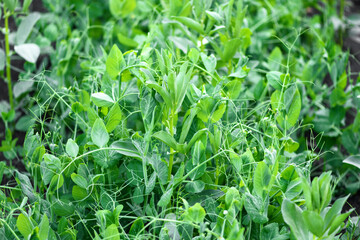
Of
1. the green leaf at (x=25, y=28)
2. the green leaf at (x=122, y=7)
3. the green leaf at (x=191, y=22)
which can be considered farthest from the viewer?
the green leaf at (x=122, y=7)

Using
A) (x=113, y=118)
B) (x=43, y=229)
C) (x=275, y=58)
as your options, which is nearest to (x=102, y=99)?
(x=113, y=118)

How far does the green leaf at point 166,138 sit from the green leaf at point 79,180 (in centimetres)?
17

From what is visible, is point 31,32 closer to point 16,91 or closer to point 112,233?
point 16,91

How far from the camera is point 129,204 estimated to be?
1.01 metres

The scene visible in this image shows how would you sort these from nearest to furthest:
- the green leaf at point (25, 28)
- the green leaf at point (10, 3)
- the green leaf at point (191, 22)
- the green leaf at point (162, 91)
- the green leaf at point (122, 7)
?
the green leaf at point (162, 91) < the green leaf at point (191, 22) < the green leaf at point (10, 3) < the green leaf at point (25, 28) < the green leaf at point (122, 7)

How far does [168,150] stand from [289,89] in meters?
0.30

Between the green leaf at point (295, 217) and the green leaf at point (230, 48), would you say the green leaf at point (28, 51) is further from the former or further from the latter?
the green leaf at point (295, 217)

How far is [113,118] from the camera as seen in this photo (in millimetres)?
1021

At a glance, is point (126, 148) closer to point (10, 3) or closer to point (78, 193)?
point (78, 193)

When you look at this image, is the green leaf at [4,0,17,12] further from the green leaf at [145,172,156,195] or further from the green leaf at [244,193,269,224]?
the green leaf at [244,193,269,224]

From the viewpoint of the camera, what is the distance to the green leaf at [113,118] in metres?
1.02

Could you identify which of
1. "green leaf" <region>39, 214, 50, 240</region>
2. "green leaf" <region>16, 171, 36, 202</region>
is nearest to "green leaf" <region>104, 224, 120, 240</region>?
"green leaf" <region>39, 214, 50, 240</region>

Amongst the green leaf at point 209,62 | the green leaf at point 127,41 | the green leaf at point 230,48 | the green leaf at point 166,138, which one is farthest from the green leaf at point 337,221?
the green leaf at point 127,41

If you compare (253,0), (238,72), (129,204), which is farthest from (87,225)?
(253,0)
